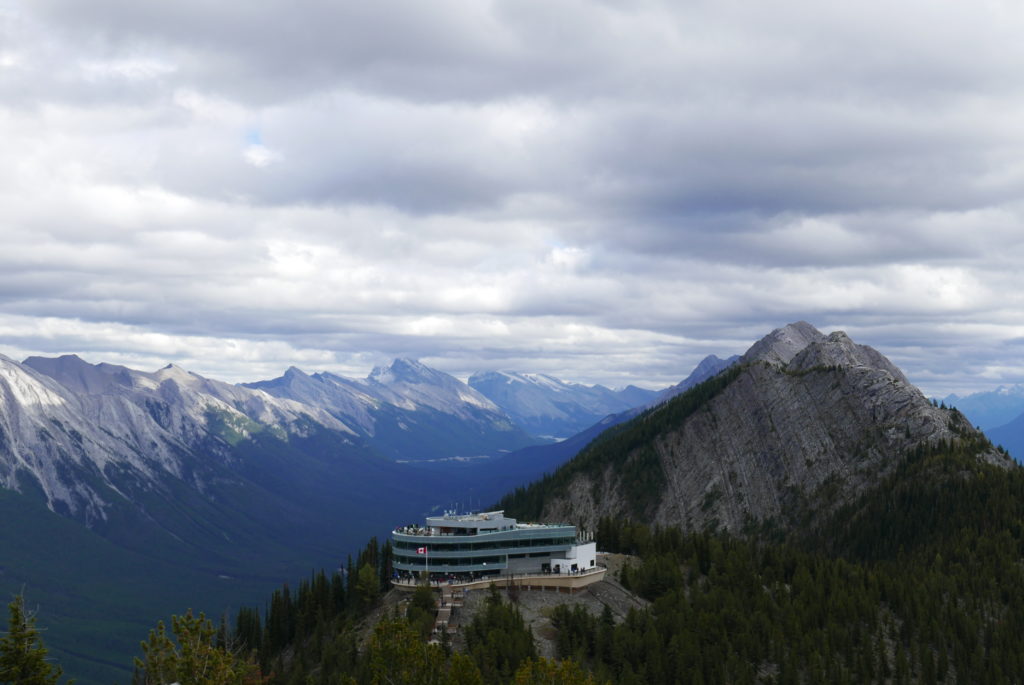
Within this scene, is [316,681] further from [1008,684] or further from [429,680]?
[1008,684]

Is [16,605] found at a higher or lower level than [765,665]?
higher

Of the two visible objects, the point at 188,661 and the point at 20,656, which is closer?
the point at 20,656

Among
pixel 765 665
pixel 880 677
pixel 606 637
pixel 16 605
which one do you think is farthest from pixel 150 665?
pixel 880 677

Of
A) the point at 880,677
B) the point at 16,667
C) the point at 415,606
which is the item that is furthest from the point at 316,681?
the point at 880,677

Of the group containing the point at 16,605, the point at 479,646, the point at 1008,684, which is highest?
the point at 16,605

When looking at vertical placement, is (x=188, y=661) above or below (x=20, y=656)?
below

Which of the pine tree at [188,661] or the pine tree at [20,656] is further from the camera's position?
the pine tree at [188,661]

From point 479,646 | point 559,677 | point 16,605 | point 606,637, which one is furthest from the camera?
point 606,637

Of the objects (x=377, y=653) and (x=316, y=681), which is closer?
(x=377, y=653)

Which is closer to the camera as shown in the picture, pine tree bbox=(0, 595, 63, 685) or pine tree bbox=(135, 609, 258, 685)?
pine tree bbox=(0, 595, 63, 685)

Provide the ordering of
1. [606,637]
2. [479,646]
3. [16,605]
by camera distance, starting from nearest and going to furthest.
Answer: [16,605] < [479,646] < [606,637]
